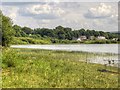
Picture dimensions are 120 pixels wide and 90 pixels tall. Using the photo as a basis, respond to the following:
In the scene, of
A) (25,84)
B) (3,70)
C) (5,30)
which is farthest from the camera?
(5,30)

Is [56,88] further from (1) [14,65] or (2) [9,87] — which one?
(1) [14,65]

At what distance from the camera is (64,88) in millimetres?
21375

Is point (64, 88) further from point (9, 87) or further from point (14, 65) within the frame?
point (14, 65)

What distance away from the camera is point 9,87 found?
20.9 meters

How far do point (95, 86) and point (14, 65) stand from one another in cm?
1065

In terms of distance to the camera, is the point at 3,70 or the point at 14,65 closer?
the point at 3,70

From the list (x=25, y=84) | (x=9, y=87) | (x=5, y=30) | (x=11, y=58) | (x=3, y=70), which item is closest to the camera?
(x=9, y=87)

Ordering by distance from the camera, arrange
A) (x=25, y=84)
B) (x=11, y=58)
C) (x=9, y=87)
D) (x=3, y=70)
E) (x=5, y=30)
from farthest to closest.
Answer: (x=5, y=30) < (x=11, y=58) < (x=3, y=70) < (x=25, y=84) < (x=9, y=87)

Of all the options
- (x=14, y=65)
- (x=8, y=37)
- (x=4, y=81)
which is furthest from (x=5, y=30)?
(x=4, y=81)

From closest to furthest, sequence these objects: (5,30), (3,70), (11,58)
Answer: (3,70)
(11,58)
(5,30)

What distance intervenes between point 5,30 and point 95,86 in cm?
5011

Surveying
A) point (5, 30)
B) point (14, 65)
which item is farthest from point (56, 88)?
point (5, 30)

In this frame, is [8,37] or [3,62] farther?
[8,37]

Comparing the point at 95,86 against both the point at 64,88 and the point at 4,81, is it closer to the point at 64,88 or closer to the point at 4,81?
the point at 64,88
